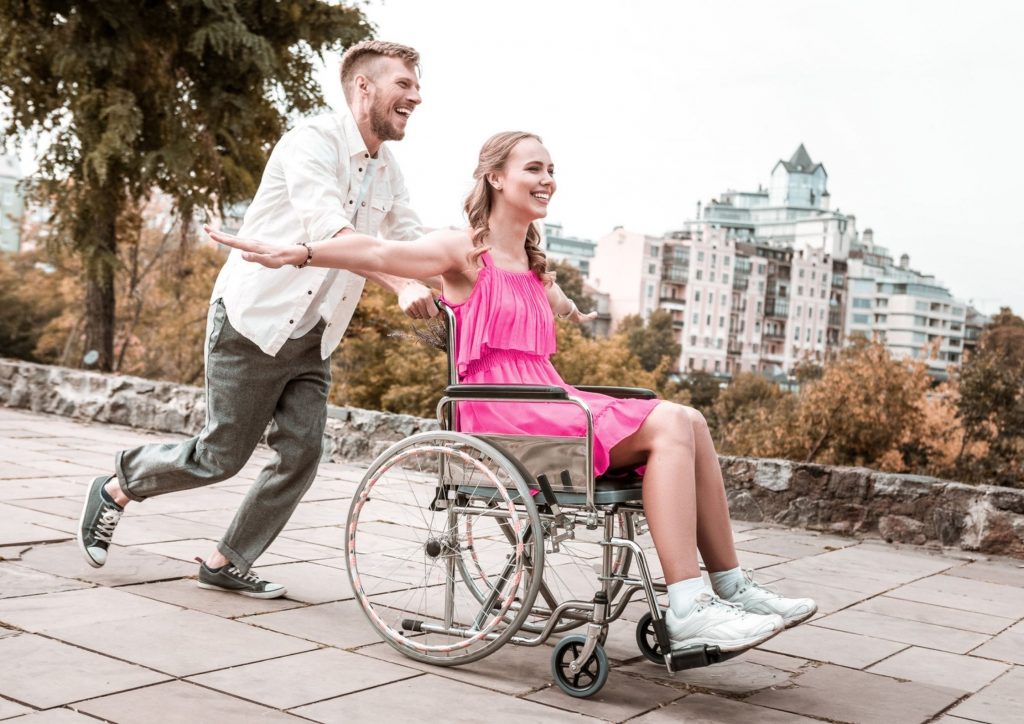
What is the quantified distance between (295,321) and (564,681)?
1335mm

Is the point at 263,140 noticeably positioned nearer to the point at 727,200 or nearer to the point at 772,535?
the point at 772,535

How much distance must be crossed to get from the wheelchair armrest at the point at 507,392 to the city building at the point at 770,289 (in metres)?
95.2

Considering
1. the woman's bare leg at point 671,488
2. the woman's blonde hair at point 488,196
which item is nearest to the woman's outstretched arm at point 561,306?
the woman's blonde hair at point 488,196

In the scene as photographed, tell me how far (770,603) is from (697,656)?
13.3 inches

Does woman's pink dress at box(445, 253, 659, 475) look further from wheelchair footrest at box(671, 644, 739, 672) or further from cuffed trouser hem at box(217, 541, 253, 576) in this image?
cuffed trouser hem at box(217, 541, 253, 576)

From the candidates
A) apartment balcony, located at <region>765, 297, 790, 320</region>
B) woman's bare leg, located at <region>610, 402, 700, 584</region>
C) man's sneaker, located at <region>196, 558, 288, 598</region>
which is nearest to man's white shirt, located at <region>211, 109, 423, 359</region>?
man's sneaker, located at <region>196, 558, 288, 598</region>

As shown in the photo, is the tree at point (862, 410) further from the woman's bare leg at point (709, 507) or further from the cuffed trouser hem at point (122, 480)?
the woman's bare leg at point (709, 507)

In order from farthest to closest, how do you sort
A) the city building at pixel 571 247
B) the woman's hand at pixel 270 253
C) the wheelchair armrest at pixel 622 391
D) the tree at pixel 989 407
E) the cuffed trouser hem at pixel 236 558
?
the city building at pixel 571 247, the tree at pixel 989 407, the cuffed trouser hem at pixel 236 558, the wheelchair armrest at pixel 622 391, the woman's hand at pixel 270 253

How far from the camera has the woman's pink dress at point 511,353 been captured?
2.90 metres

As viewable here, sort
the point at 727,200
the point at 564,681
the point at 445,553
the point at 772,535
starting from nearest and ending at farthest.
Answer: the point at 564,681
the point at 445,553
the point at 772,535
the point at 727,200

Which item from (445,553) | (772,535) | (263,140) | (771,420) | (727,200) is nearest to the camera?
(445,553)

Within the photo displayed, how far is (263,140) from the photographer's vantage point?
478 inches

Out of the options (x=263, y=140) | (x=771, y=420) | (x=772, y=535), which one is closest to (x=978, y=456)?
(x=771, y=420)

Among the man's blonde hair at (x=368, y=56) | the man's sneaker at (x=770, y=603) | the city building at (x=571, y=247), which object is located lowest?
the man's sneaker at (x=770, y=603)
